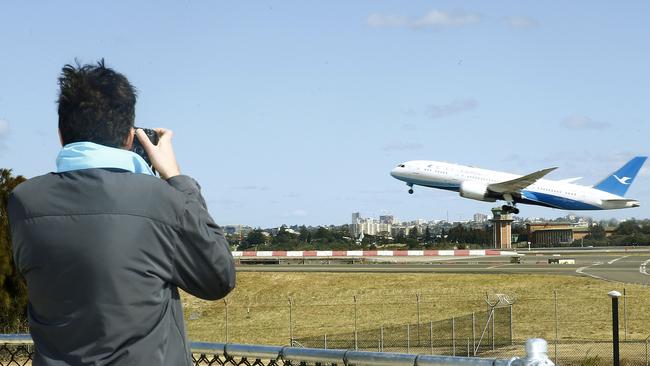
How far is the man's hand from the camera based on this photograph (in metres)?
3.11

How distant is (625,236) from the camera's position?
133375mm

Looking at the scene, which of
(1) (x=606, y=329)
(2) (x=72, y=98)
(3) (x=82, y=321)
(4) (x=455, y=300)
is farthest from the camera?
(4) (x=455, y=300)

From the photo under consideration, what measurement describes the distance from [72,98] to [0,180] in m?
27.4

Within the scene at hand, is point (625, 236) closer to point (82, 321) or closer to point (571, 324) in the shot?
point (571, 324)

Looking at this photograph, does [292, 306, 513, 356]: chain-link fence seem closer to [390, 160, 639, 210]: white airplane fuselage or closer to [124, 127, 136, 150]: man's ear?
[124, 127, 136, 150]: man's ear

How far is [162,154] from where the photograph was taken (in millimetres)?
3166

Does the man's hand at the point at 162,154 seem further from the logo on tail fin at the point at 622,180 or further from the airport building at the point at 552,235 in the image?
the airport building at the point at 552,235

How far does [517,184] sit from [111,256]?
2929 inches

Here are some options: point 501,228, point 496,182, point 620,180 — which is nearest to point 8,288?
point 496,182

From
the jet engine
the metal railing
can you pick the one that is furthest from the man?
the jet engine

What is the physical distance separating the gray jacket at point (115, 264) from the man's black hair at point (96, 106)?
189mm

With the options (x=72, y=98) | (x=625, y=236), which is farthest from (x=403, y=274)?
(x=625, y=236)

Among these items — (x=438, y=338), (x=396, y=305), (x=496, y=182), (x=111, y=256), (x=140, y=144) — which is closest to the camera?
(x=111, y=256)

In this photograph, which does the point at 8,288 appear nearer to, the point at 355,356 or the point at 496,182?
the point at 355,356
